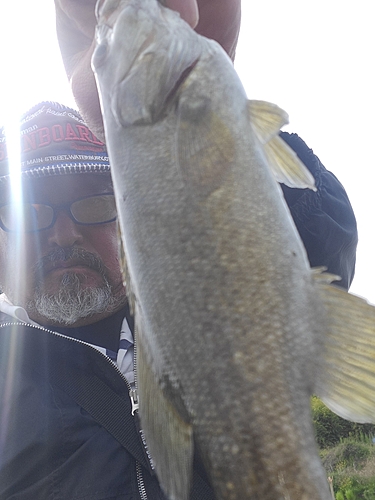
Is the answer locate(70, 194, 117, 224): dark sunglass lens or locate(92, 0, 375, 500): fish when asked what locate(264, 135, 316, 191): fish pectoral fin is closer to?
locate(92, 0, 375, 500): fish

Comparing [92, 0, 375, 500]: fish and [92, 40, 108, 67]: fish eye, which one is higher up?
[92, 40, 108, 67]: fish eye

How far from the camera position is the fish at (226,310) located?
4.33ft

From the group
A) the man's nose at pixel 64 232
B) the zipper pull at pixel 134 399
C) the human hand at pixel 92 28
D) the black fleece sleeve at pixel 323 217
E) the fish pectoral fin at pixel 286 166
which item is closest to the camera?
the fish pectoral fin at pixel 286 166

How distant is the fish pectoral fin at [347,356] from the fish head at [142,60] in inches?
34.5

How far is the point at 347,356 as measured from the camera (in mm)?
1410

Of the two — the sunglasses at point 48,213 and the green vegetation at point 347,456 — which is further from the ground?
the sunglasses at point 48,213

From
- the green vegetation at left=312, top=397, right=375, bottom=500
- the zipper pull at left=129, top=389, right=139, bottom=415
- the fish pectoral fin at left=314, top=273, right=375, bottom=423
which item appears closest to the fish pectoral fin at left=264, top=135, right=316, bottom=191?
the fish pectoral fin at left=314, top=273, right=375, bottom=423

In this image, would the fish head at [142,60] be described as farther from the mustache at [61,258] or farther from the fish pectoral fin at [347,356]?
the mustache at [61,258]

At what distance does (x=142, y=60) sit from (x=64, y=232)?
1916mm

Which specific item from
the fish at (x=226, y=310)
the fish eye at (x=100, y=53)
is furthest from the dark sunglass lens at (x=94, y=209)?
the fish at (x=226, y=310)

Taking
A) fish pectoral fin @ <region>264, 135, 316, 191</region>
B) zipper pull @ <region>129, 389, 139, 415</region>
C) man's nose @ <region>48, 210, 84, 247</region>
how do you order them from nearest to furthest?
fish pectoral fin @ <region>264, 135, 316, 191</region> → zipper pull @ <region>129, 389, 139, 415</region> → man's nose @ <region>48, 210, 84, 247</region>

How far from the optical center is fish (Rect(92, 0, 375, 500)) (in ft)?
4.33

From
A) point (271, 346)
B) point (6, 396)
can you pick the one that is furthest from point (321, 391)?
point (6, 396)

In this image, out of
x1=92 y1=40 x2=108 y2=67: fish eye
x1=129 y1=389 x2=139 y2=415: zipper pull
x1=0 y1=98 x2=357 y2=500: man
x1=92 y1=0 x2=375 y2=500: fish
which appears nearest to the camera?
x1=92 y1=0 x2=375 y2=500: fish
